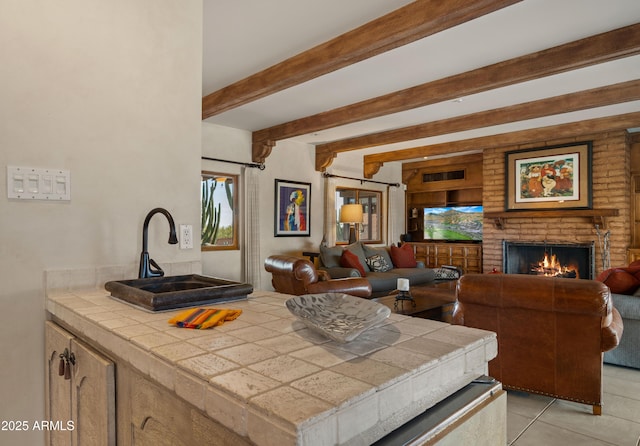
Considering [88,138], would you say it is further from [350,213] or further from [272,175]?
[350,213]

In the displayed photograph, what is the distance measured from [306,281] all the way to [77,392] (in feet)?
9.83

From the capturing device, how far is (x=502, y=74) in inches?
140

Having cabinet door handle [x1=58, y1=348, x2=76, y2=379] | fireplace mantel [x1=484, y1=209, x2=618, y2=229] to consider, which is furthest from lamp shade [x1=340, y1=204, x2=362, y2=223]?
cabinet door handle [x1=58, y1=348, x2=76, y2=379]

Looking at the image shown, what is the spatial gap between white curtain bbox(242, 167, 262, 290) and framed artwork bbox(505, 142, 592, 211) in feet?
13.9

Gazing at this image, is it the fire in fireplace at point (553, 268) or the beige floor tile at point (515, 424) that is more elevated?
the fire in fireplace at point (553, 268)

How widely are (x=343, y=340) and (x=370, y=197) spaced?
756 cm

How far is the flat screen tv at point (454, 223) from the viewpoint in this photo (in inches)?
312

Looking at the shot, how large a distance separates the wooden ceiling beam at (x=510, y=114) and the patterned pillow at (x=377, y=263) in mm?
1826

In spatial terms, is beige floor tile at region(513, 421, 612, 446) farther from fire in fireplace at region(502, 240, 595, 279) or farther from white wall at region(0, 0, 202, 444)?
fire in fireplace at region(502, 240, 595, 279)

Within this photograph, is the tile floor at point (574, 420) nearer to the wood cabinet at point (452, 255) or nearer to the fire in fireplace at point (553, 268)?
the fire in fireplace at point (553, 268)

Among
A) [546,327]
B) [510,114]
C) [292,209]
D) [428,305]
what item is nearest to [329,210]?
[292,209]

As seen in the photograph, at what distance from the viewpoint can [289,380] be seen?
66 cm

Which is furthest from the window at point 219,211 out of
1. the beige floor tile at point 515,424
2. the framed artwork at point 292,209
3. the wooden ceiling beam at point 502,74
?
the beige floor tile at point 515,424

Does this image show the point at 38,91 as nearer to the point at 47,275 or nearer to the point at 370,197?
the point at 47,275
